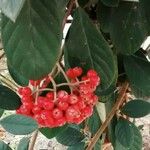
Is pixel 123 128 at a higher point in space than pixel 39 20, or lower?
lower

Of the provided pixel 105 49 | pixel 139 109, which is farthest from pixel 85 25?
pixel 139 109

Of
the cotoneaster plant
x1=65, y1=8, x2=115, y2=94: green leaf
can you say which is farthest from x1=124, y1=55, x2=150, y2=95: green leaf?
x1=65, y1=8, x2=115, y2=94: green leaf

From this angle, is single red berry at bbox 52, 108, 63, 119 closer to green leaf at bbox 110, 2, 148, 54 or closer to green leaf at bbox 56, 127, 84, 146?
green leaf at bbox 110, 2, 148, 54

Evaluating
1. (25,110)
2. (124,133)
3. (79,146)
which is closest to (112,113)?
(124,133)

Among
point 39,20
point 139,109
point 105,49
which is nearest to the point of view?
point 39,20

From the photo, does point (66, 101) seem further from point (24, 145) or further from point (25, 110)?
point (24, 145)

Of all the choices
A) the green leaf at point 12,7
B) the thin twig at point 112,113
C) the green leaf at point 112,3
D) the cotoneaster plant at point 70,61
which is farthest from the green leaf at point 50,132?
the green leaf at point 12,7

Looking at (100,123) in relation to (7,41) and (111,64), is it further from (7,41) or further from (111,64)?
(7,41)
